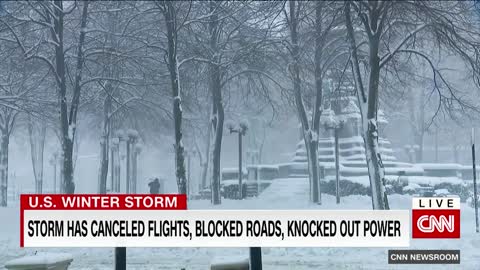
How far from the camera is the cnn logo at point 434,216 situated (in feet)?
22.4

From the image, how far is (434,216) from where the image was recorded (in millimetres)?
6938

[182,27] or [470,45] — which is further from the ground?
[182,27]

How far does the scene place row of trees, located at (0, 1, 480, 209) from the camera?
373 inches

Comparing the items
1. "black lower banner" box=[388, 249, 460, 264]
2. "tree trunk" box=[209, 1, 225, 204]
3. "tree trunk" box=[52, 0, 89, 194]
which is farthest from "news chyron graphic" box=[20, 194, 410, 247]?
"tree trunk" box=[209, 1, 225, 204]

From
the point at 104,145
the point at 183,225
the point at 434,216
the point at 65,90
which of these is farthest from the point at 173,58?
the point at 434,216

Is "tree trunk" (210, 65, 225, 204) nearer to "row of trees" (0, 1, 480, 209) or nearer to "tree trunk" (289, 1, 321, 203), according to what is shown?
"row of trees" (0, 1, 480, 209)

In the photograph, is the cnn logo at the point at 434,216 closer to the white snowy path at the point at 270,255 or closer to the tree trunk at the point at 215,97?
the white snowy path at the point at 270,255

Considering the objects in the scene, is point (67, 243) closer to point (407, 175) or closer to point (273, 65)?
point (273, 65)

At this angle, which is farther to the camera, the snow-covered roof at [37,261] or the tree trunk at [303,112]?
the tree trunk at [303,112]

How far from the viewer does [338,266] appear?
30.4 ft

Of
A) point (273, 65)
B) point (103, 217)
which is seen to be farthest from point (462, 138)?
point (103, 217)

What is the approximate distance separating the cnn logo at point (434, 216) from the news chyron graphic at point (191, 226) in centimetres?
70

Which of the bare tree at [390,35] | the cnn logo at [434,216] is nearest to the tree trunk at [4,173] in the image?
the bare tree at [390,35]

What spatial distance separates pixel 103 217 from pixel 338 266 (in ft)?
14.7
